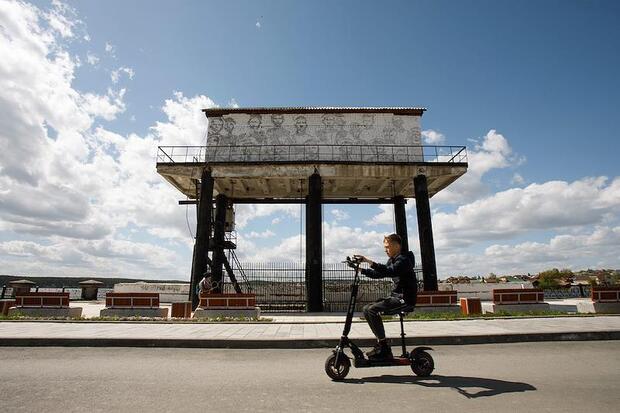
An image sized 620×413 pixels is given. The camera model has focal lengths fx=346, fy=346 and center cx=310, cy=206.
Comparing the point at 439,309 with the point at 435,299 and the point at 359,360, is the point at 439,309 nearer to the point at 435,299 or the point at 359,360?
the point at 435,299

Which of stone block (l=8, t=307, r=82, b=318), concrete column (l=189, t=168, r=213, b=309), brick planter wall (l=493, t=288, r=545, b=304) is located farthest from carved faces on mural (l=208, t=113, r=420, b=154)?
stone block (l=8, t=307, r=82, b=318)

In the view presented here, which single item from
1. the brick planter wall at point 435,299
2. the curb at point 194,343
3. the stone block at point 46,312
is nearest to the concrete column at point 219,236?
the stone block at point 46,312

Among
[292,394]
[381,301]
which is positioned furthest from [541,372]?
[292,394]

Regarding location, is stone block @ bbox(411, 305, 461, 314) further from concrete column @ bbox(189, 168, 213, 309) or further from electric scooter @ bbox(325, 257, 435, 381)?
concrete column @ bbox(189, 168, 213, 309)

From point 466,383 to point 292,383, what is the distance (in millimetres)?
2097

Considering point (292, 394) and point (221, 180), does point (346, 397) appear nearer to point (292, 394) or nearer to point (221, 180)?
point (292, 394)

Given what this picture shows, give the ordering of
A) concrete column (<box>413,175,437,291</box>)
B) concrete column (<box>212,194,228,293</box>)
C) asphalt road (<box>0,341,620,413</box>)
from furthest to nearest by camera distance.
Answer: concrete column (<box>212,194,228,293</box>) < concrete column (<box>413,175,437,291</box>) < asphalt road (<box>0,341,620,413</box>)

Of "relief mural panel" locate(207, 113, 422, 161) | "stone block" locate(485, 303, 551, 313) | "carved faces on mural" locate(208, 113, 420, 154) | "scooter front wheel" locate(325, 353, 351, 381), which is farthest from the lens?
"carved faces on mural" locate(208, 113, 420, 154)

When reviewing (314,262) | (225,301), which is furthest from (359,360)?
(314,262)

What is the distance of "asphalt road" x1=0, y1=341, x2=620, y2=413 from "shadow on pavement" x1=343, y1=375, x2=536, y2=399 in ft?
0.04

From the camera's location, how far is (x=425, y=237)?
18188 millimetres

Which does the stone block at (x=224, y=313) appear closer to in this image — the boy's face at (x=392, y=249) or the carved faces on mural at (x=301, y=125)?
the boy's face at (x=392, y=249)

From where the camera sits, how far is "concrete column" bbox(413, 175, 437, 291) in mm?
17830

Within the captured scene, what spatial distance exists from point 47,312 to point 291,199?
1474 cm
